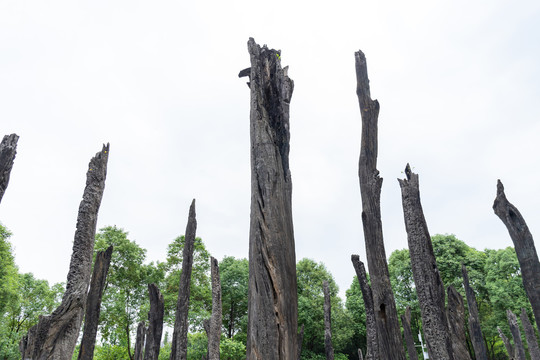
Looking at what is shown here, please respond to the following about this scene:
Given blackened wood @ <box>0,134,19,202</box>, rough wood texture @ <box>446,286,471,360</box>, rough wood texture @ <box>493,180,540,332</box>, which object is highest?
blackened wood @ <box>0,134,19,202</box>

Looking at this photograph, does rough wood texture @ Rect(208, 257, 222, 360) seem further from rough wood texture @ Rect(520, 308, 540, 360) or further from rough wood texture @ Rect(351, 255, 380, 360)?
rough wood texture @ Rect(520, 308, 540, 360)

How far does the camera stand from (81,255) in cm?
733

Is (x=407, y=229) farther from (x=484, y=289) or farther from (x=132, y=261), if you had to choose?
(x=484, y=289)

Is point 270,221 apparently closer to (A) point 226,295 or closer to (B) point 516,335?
(B) point 516,335

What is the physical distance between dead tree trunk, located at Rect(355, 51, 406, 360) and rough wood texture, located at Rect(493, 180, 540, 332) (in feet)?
7.68

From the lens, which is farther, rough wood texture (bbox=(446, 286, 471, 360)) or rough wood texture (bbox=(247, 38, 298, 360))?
rough wood texture (bbox=(446, 286, 471, 360))

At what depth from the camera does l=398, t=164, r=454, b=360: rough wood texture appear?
25.1 ft

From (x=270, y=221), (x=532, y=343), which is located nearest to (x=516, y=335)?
(x=532, y=343)

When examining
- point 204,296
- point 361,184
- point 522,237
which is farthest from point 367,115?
point 204,296

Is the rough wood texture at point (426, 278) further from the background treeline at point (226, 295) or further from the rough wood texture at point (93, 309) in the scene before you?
the background treeline at point (226, 295)

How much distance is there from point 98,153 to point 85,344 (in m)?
4.47

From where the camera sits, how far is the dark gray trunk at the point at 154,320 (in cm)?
1100

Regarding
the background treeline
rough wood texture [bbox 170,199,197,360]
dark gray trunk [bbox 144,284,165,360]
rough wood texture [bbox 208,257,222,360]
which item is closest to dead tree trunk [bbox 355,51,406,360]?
dark gray trunk [bbox 144,284,165,360]

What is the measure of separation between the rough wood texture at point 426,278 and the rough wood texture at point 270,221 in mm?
6484
